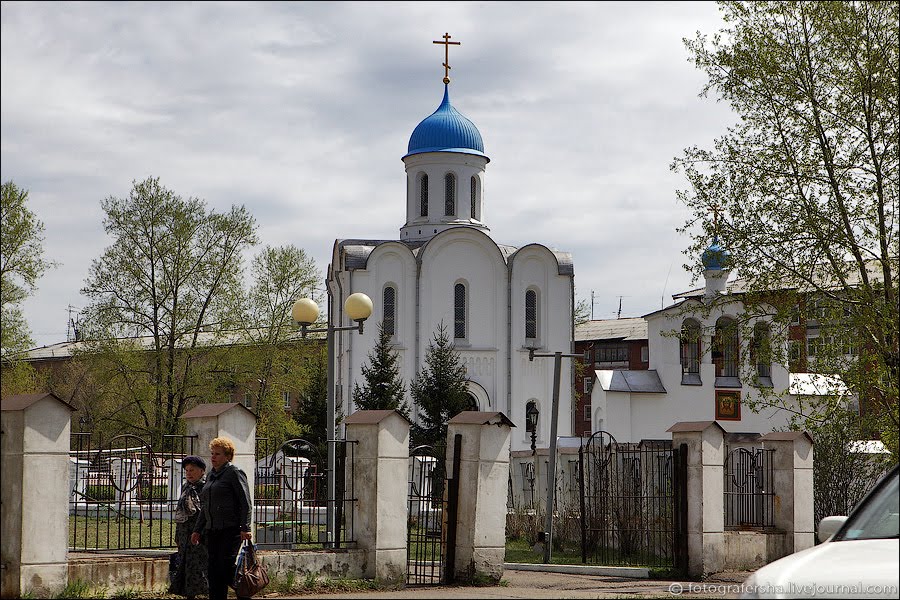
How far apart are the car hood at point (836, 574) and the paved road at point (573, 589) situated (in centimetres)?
404

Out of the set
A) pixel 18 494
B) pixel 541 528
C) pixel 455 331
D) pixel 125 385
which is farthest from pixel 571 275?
pixel 18 494

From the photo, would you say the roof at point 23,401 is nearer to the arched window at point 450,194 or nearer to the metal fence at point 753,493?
the metal fence at point 753,493

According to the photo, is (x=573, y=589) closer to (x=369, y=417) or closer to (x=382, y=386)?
(x=369, y=417)

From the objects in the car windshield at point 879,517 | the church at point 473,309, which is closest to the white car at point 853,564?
the car windshield at point 879,517

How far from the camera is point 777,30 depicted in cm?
1489

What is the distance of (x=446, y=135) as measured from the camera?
43.8 metres

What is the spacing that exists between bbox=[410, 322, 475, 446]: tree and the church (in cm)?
311

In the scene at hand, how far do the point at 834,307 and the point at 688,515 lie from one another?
3289mm

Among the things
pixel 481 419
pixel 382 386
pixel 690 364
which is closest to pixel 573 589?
pixel 481 419

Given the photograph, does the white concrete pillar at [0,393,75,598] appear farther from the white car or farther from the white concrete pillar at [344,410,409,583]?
the white car

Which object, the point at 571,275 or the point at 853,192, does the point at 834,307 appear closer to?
the point at 853,192

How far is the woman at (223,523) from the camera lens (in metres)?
8.69

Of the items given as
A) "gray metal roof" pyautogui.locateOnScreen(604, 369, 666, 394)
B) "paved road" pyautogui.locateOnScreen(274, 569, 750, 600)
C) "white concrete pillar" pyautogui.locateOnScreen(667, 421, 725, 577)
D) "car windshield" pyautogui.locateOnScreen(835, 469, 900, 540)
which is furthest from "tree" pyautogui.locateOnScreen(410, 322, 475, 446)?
"car windshield" pyautogui.locateOnScreen(835, 469, 900, 540)

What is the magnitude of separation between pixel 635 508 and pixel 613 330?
59.0m
